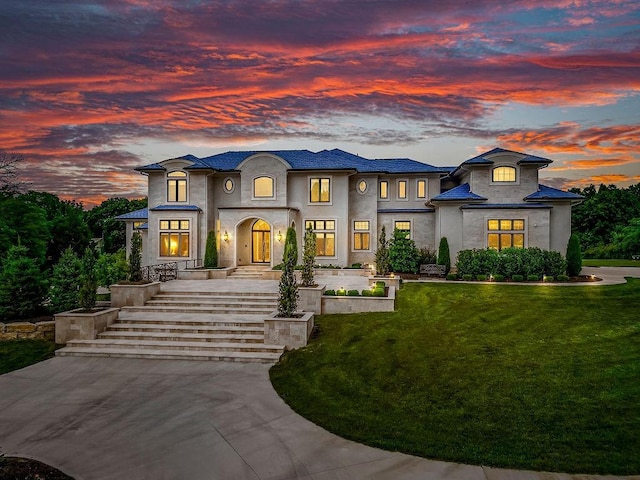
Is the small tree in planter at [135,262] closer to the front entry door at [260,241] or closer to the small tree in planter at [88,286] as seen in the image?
the small tree in planter at [88,286]

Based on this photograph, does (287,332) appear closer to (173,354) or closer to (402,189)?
(173,354)

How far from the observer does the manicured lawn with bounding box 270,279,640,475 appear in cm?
584

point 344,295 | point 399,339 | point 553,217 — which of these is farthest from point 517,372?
point 553,217

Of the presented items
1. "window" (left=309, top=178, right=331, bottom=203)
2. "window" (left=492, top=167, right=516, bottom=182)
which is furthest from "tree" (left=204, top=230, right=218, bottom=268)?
"window" (left=492, top=167, right=516, bottom=182)

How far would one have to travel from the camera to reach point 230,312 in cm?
1412

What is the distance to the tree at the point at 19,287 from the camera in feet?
41.5

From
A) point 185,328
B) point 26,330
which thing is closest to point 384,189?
point 185,328

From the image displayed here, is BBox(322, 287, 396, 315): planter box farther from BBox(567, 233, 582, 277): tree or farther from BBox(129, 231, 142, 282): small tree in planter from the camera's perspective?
BBox(567, 233, 582, 277): tree

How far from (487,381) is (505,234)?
16277 millimetres

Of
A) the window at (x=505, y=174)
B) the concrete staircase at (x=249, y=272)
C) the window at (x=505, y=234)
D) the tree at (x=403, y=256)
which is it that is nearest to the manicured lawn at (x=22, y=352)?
the concrete staircase at (x=249, y=272)

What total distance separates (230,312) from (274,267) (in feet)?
27.4

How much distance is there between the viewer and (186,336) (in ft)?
39.0

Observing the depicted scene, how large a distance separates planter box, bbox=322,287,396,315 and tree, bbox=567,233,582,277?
12.2m

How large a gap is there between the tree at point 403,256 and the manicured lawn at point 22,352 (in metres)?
15.9
